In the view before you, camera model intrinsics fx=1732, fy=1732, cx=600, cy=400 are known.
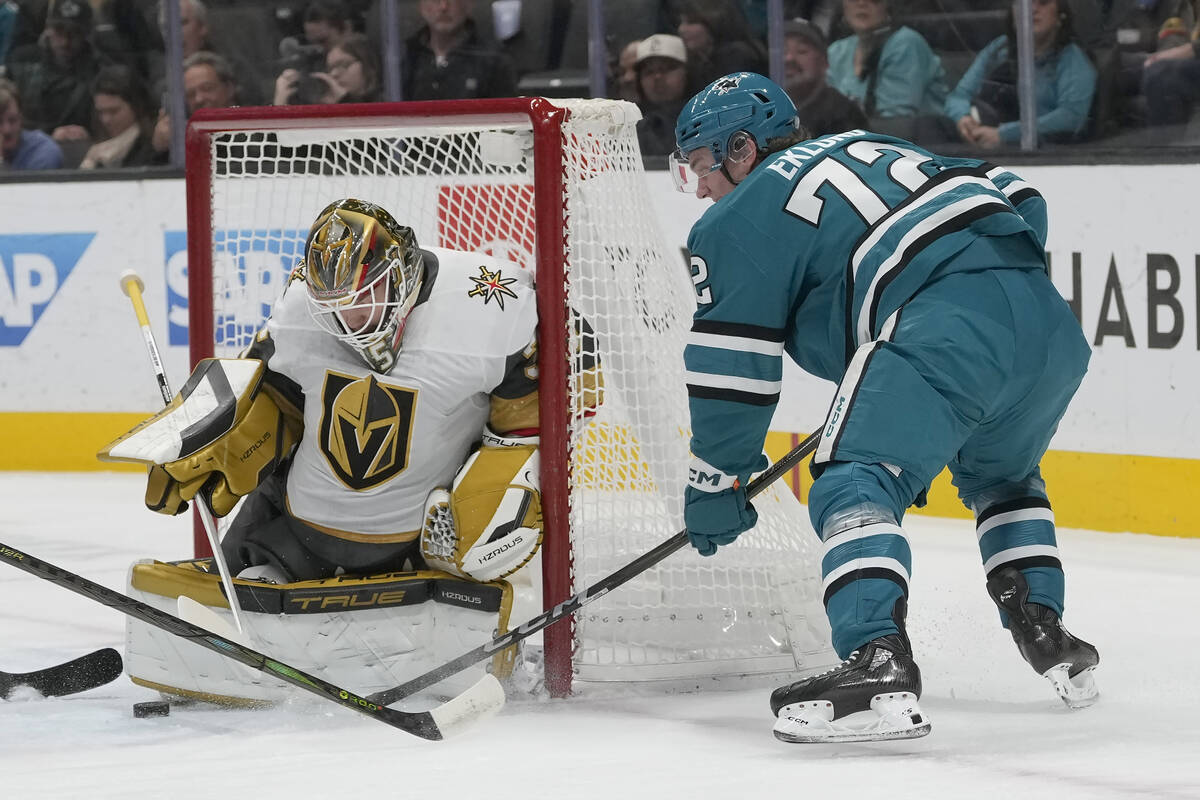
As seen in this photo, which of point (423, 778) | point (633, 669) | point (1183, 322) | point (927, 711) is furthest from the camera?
point (1183, 322)

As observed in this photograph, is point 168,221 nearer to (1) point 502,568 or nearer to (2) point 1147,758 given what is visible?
(1) point 502,568

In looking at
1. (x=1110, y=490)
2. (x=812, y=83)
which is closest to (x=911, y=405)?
(x=1110, y=490)

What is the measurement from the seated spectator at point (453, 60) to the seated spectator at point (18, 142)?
130cm

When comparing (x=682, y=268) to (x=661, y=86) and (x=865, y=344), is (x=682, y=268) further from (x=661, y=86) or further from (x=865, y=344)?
(x=865, y=344)

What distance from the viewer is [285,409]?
9.75 ft

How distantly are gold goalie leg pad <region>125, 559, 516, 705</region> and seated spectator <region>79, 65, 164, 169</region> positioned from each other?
3.25 meters

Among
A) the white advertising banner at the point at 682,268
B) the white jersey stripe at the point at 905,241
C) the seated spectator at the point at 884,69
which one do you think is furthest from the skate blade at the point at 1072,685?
the seated spectator at the point at 884,69

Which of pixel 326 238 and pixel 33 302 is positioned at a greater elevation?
pixel 326 238

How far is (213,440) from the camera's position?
2.85 meters

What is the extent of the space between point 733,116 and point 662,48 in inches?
107

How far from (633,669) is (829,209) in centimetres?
87

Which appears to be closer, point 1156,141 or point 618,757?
point 618,757

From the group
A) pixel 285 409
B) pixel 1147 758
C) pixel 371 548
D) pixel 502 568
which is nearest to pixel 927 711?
pixel 1147 758

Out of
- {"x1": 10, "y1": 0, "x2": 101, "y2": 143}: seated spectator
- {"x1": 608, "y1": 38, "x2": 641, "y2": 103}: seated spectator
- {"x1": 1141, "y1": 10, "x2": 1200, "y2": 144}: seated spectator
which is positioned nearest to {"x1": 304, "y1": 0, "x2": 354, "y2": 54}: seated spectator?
{"x1": 10, "y1": 0, "x2": 101, "y2": 143}: seated spectator
